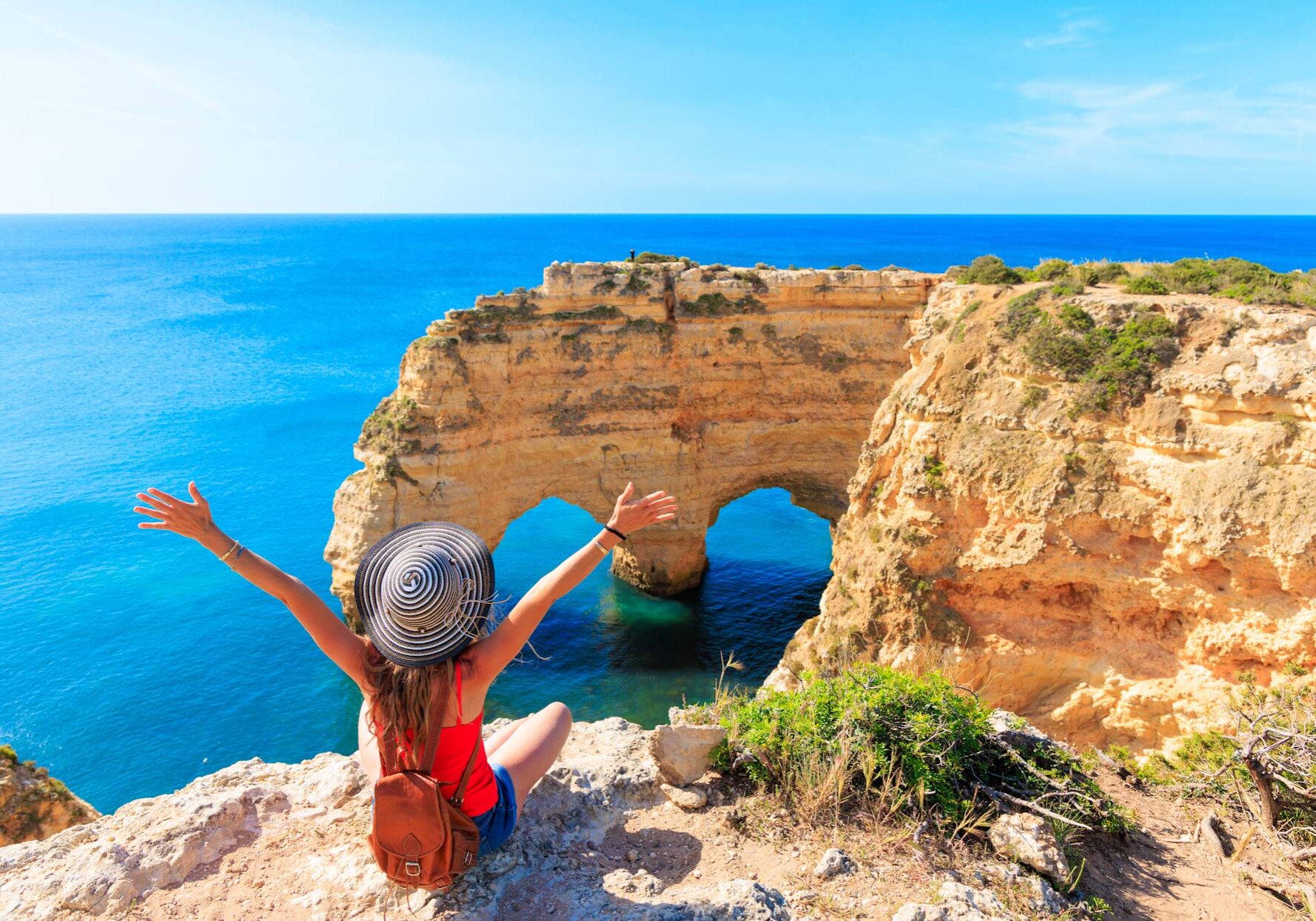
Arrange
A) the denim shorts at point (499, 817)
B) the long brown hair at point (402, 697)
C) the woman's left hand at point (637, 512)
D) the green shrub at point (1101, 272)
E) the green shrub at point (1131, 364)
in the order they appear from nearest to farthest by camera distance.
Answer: the long brown hair at point (402, 697) < the woman's left hand at point (637, 512) < the denim shorts at point (499, 817) < the green shrub at point (1131, 364) < the green shrub at point (1101, 272)

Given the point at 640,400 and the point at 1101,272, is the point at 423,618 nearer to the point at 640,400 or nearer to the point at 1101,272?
the point at 1101,272

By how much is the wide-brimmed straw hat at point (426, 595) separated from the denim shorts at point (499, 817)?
1.23 metres

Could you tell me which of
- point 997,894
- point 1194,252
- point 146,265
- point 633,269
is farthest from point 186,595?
point 1194,252

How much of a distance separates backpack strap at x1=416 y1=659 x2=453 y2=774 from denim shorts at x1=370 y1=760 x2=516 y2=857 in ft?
2.09

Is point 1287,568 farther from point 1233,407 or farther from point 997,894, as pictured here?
point 997,894

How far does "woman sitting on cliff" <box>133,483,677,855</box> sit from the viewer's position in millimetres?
4133

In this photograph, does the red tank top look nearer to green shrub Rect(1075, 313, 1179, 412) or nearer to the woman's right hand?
the woman's right hand

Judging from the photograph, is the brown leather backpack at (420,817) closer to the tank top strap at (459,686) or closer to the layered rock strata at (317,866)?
the tank top strap at (459,686)

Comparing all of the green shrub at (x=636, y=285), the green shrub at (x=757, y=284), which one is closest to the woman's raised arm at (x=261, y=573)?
the green shrub at (x=636, y=285)

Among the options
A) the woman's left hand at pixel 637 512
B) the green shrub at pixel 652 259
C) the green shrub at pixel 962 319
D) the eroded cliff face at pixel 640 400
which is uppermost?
the green shrub at pixel 652 259

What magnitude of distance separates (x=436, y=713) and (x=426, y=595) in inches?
28.7

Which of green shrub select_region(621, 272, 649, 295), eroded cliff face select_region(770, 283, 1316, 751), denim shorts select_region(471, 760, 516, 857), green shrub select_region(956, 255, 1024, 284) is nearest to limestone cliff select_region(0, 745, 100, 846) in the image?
denim shorts select_region(471, 760, 516, 857)

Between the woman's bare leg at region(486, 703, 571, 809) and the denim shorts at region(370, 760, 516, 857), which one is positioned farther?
the woman's bare leg at region(486, 703, 571, 809)

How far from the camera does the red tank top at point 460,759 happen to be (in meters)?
4.35
